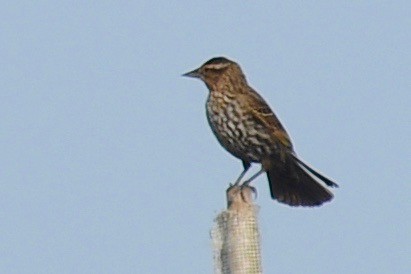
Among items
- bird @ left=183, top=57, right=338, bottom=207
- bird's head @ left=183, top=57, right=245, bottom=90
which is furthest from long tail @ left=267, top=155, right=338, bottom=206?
bird's head @ left=183, top=57, right=245, bottom=90

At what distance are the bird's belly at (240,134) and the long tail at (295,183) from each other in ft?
0.43

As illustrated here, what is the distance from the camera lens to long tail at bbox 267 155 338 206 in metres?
8.52

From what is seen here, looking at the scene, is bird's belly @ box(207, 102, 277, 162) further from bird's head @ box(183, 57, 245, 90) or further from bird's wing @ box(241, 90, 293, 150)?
bird's head @ box(183, 57, 245, 90)

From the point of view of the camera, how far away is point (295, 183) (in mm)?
8766

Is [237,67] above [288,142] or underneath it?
above

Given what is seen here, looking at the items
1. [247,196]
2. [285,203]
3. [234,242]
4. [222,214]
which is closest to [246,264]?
[234,242]

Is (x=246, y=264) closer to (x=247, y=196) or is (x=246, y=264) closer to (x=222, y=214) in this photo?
(x=222, y=214)

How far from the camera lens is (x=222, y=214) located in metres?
5.52

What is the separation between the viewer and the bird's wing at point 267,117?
903cm

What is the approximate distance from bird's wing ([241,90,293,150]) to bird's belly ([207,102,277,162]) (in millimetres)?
53

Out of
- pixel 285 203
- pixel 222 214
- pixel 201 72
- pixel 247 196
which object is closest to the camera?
pixel 222 214

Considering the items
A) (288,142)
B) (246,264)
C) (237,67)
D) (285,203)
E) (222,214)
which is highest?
(237,67)

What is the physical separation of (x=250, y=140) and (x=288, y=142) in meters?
0.28

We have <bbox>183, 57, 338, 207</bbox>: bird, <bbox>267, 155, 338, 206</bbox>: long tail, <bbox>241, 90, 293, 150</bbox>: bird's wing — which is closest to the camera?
<bbox>267, 155, 338, 206</bbox>: long tail
